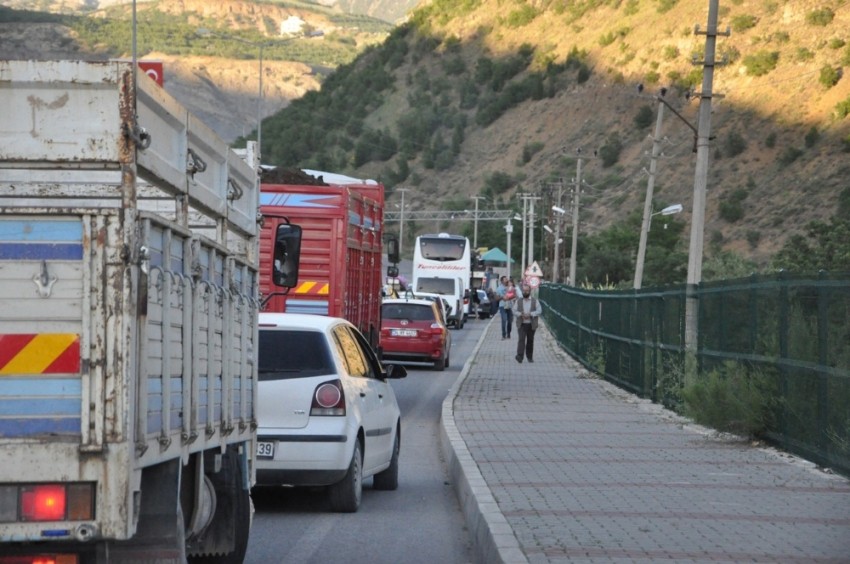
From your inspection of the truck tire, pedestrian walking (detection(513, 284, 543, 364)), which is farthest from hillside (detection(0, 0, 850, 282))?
the truck tire

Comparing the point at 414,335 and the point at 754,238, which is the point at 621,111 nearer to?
the point at 754,238

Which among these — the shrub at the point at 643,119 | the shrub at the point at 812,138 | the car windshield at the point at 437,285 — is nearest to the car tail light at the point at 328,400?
the car windshield at the point at 437,285

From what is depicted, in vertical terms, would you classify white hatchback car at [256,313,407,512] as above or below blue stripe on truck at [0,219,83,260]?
below

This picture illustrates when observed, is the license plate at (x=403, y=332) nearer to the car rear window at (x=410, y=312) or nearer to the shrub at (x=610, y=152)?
the car rear window at (x=410, y=312)

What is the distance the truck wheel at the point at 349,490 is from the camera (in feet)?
36.0

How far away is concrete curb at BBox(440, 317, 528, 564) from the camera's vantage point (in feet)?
26.2

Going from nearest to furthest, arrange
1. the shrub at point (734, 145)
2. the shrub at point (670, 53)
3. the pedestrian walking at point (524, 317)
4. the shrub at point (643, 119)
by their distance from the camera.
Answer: the pedestrian walking at point (524, 317) → the shrub at point (734, 145) → the shrub at point (643, 119) → the shrub at point (670, 53)

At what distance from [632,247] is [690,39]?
30.5 metres

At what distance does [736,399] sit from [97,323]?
10.9 meters

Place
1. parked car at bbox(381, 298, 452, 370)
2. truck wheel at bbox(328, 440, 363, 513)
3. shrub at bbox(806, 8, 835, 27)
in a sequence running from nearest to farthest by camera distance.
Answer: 1. truck wheel at bbox(328, 440, 363, 513)
2. parked car at bbox(381, 298, 452, 370)
3. shrub at bbox(806, 8, 835, 27)

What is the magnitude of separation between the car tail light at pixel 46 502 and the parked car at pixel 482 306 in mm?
72653

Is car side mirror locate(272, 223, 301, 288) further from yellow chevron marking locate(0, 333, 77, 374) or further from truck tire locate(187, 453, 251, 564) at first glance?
yellow chevron marking locate(0, 333, 77, 374)

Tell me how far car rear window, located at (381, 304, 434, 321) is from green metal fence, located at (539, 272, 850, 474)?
29.8 ft

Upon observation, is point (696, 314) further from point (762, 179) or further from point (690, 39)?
point (690, 39)
